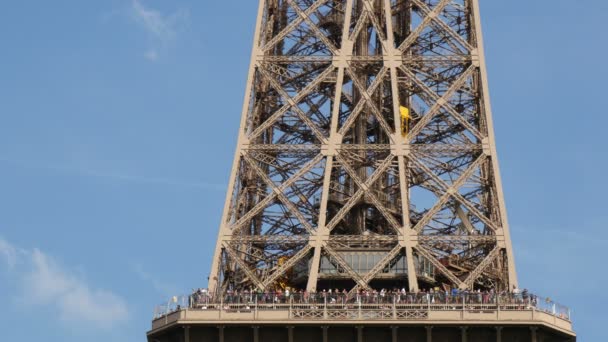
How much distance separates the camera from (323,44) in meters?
124

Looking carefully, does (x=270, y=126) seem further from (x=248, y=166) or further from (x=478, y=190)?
(x=478, y=190)

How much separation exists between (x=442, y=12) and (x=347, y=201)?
44.0ft

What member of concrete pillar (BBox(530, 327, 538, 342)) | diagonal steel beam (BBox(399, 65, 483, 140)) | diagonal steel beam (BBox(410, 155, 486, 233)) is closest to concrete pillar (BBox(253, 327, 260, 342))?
diagonal steel beam (BBox(410, 155, 486, 233))

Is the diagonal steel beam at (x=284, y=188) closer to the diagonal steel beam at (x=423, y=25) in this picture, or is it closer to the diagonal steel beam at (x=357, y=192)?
the diagonal steel beam at (x=357, y=192)

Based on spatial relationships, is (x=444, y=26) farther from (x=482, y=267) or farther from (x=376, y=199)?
(x=482, y=267)

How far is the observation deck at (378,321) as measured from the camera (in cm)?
10881

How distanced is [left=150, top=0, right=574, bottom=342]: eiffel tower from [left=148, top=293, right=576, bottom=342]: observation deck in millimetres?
192

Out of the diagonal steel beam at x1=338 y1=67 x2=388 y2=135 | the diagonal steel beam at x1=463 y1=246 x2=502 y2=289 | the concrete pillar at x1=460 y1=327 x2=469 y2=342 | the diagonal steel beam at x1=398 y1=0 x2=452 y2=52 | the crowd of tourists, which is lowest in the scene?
the concrete pillar at x1=460 y1=327 x2=469 y2=342

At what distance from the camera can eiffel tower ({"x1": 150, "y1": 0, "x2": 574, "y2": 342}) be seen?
11431cm

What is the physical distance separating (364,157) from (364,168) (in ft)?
2.46

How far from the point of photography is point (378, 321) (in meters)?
109

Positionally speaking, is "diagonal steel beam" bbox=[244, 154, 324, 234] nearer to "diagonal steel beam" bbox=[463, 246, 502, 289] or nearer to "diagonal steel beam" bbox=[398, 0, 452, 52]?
"diagonal steel beam" bbox=[398, 0, 452, 52]

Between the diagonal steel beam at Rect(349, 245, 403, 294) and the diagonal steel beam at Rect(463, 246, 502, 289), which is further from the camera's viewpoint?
the diagonal steel beam at Rect(349, 245, 403, 294)

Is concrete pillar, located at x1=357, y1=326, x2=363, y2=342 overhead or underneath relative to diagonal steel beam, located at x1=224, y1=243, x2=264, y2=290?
underneath
